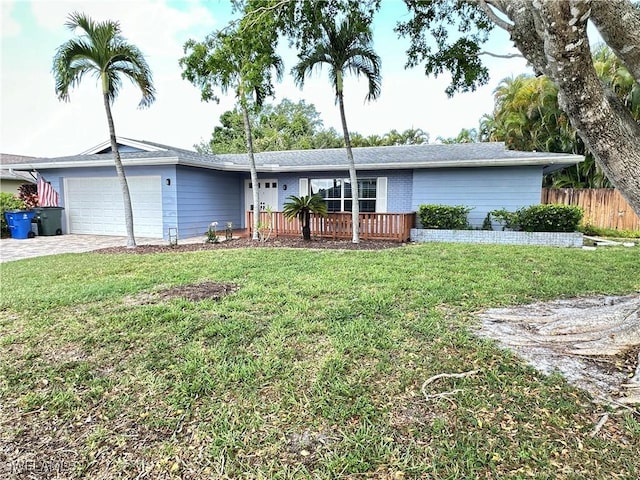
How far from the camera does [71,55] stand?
8.43m

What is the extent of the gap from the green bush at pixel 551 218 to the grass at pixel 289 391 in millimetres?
5201

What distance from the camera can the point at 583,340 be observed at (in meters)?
3.20

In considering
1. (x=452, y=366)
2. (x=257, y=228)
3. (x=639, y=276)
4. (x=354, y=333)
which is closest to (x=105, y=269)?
(x=257, y=228)

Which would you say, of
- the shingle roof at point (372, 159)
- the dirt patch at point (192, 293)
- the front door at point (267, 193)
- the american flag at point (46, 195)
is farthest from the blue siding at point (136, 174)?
the dirt patch at point (192, 293)

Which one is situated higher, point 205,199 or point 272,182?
point 272,182

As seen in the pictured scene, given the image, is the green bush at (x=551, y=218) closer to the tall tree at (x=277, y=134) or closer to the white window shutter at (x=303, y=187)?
the white window shutter at (x=303, y=187)

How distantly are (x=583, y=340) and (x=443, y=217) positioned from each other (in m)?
7.62

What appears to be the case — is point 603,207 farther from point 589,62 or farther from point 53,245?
point 53,245

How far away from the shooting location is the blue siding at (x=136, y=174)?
38.0 ft

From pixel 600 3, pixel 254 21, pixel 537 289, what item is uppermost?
pixel 254 21

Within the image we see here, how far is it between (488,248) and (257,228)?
595 centimetres

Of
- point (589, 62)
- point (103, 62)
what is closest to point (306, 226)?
point (103, 62)

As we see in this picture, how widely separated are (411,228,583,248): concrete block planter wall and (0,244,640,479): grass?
4869 mm

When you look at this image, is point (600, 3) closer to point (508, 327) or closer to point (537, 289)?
point (508, 327)
